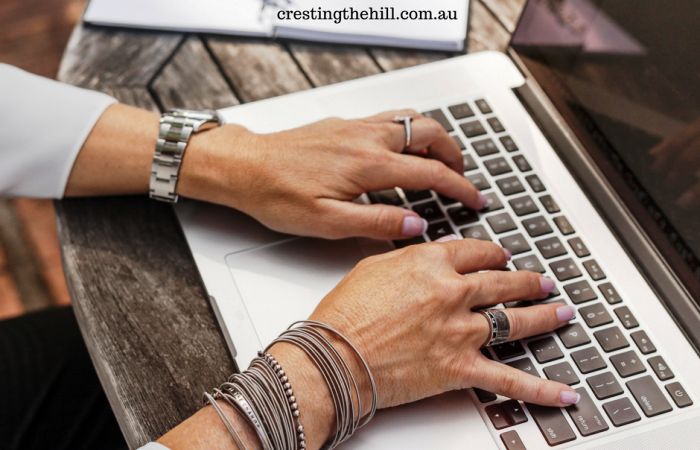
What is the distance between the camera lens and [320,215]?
0.76 meters

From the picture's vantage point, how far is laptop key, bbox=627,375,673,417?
26.6 inches

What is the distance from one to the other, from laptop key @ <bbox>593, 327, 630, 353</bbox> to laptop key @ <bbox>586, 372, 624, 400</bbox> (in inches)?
1.1

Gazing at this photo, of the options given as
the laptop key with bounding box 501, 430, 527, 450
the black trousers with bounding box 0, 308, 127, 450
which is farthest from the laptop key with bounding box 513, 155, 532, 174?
the black trousers with bounding box 0, 308, 127, 450

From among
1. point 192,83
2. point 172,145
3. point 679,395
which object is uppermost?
point 192,83

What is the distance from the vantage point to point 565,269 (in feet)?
2.51

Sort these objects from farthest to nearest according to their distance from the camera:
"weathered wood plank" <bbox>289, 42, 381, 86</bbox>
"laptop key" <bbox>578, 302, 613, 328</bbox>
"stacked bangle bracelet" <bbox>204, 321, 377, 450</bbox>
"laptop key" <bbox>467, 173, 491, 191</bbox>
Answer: "weathered wood plank" <bbox>289, 42, 381, 86</bbox> → "laptop key" <bbox>467, 173, 491, 191</bbox> → "laptop key" <bbox>578, 302, 613, 328</bbox> → "stacked bangle bracelet" <bbox>204, 321, 377, 450</bbox>

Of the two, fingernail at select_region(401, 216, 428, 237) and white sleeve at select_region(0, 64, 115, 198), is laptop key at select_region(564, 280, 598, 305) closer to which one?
fingernail at select_region(401, 216, 428, 237)

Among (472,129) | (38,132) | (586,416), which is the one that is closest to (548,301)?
(586,416)

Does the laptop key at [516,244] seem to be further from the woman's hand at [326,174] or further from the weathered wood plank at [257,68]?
the weathered wood plank at [257,68]

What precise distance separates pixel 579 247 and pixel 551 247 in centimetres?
3

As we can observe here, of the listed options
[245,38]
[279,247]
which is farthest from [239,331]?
[245,38]

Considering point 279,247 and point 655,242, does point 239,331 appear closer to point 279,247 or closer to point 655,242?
point 279,247

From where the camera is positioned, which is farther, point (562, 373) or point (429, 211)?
point (429, 211)

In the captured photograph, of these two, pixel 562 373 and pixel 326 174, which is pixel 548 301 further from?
pixel 326 174
